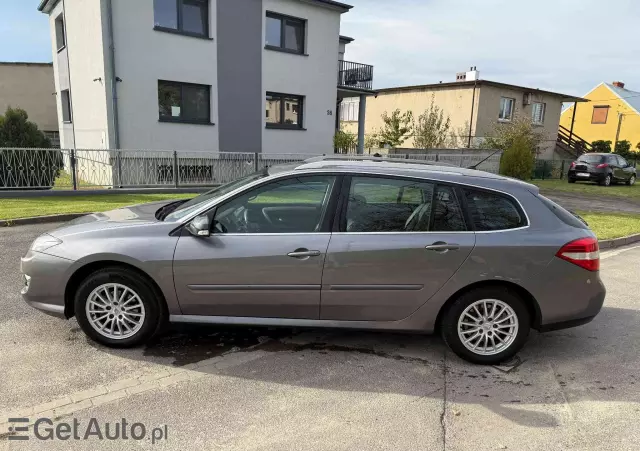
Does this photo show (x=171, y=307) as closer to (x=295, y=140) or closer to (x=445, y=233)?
(x=445, y=233)

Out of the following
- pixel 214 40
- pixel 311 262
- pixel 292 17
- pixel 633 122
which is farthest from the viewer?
pixel 633 122

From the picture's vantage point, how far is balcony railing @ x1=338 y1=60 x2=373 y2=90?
829 inches

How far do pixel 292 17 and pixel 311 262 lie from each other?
1648cm

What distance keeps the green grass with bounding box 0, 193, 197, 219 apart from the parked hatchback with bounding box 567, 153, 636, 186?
20270 millimetres

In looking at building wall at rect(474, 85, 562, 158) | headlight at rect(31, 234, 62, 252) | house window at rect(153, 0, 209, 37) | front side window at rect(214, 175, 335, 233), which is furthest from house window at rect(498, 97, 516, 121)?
headlight at rect(31, 234, 62, 252)

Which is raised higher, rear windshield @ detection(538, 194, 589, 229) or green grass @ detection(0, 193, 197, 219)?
rear windshield @ detection(538, 194, 589, 229)

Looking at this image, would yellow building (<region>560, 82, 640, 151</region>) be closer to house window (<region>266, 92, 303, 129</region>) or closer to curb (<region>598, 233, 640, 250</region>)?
house window (<region>266, 92, 303, 129</region>)

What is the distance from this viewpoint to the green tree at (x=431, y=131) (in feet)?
84.5

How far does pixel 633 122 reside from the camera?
1578 inches

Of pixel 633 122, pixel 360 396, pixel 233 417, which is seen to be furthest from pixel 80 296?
pixel 633 122

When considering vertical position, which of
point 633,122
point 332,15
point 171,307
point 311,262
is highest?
point 332,15

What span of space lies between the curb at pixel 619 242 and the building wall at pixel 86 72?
45.5ft

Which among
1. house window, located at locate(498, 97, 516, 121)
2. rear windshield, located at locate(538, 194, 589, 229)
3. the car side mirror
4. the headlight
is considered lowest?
the headlight

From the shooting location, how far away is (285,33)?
17.7 meters
